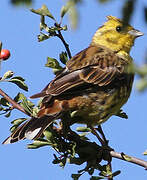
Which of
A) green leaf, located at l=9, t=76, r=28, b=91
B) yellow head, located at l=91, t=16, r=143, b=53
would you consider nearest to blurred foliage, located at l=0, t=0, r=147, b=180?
green leaf, located at l=9, t=76, r=28, b=91

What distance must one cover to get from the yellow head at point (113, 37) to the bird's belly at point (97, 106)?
928mm

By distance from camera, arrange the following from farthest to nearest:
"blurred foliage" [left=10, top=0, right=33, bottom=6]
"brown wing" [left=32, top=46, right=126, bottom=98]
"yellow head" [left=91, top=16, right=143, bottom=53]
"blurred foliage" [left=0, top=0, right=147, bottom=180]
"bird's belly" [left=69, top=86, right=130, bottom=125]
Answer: "yellow head" [left=91, top=16, right=143, bottom=53]
"bird's belly" [left=69, top=86, right=130, bottom=125]
"brown wing" [left=32, top=46, right=126, bottom=98]
"blurred foliage" [left=0, top=0, right=147, bottom=180]
"blurred foliage" [left=10, top=0, right=33, bottom=6]

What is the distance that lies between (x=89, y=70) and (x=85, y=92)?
29cm

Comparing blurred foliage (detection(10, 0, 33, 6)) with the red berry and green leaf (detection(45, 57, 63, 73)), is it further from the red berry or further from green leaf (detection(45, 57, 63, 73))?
green leaf (detection(45, 57, 63, 73))

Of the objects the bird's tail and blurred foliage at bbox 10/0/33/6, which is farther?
the bird's tail

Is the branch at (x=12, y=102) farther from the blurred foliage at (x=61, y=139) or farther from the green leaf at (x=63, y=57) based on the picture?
the green leaf at (x=63, y=57)

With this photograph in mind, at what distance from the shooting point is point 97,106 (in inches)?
147

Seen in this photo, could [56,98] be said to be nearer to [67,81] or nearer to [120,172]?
[67,81]

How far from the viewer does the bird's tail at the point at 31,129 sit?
288 centimetres

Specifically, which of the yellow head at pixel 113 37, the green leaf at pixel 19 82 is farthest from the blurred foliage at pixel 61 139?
the yellow head at pixel 113 37

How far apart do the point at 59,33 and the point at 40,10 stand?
0.74ft

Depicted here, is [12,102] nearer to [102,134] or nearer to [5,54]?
[5,54]

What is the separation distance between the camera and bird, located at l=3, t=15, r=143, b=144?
3090 mm

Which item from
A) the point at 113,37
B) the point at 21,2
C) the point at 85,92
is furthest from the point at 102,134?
the point at 21,2
